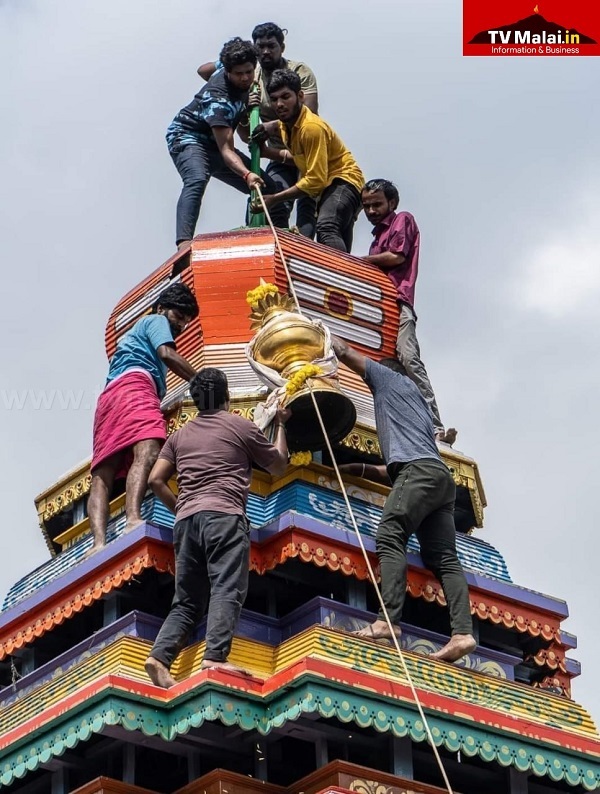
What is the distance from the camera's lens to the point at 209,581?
22047mm

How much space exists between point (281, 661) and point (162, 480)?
1932 millimetres

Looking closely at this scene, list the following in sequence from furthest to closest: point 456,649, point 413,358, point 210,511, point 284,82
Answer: point 284,82 < point 413,358 < point 456,649 < point 210,511

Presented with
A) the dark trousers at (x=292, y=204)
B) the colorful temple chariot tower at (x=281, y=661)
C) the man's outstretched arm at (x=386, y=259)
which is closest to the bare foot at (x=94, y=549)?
the colorful temple chariot tower at (x=281, y=661)

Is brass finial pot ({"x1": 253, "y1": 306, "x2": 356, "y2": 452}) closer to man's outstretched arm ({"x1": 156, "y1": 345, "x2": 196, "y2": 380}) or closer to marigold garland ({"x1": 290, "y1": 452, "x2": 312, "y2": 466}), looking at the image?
marigold garland ({"x1": 290, "y1": 452, "x2": 312, "y2": 466})

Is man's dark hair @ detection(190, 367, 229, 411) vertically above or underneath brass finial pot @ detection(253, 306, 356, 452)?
underneath

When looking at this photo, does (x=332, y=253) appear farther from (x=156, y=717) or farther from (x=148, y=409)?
(x=156, y=717)

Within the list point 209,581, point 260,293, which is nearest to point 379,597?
point 209,581

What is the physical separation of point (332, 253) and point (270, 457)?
4.98 m

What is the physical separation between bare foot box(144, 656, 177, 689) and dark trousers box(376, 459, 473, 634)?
2222 mm

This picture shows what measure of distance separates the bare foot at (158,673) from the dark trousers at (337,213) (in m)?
7.63

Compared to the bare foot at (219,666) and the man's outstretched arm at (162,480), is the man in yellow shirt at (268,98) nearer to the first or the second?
the man's outstretched arm at (162,480)

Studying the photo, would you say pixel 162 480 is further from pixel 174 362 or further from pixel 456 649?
pixel 456 649

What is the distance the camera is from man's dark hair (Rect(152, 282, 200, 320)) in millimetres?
24656

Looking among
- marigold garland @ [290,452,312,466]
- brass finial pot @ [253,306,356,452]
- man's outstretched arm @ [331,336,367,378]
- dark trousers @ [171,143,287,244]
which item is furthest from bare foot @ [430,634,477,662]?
dark trousers @ [171,143,287,244]
